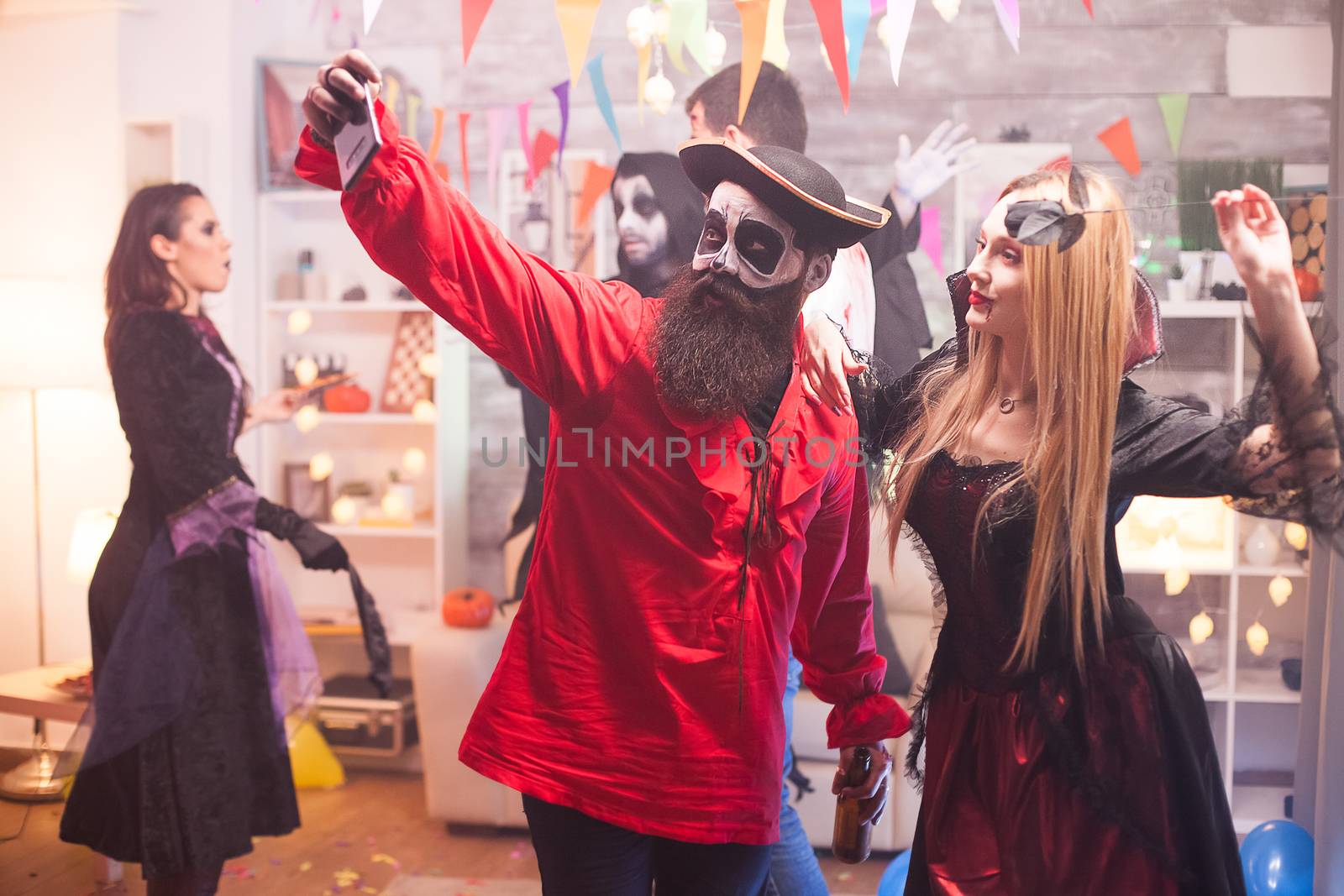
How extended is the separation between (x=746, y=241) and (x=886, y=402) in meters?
0.39

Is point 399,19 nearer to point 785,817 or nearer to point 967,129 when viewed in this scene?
point 967,129

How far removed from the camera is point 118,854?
234 centimetres

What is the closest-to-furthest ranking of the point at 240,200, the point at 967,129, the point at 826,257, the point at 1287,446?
the point at 1287,446
the point at 826,257
the point at 967,129
the point at 240,200

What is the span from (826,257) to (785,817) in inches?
41.3

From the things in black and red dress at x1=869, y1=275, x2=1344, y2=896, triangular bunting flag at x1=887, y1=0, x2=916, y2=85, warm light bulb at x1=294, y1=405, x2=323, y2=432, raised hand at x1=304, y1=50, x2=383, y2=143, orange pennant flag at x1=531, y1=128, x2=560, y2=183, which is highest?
triangular bunting flag at x1=887, y1=0, x2=916, y2=85

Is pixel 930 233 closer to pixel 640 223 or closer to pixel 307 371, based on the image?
pixel 640 223

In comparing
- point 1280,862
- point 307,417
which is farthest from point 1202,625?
point 307,417

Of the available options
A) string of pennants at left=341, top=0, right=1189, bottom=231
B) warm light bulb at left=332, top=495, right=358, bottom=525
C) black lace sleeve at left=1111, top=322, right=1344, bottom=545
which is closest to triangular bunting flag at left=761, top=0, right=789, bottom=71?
string of pennants at left=341, top=0, right=1189, bottom=231

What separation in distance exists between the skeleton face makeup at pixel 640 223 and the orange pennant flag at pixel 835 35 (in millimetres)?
414

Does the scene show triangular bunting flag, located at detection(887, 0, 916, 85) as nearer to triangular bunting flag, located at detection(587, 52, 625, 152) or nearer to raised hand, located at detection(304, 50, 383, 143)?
triangular bunting flag, located at detection(587, 52, 625, 152)

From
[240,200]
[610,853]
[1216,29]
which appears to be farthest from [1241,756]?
[240,200]

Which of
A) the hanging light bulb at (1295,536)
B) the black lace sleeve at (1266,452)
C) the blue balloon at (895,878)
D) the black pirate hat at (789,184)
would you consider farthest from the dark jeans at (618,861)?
the hanging light bulb at (1295,536)

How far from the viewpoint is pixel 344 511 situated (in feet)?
10.4

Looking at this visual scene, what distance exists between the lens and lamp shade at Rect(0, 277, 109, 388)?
7.79 ft
